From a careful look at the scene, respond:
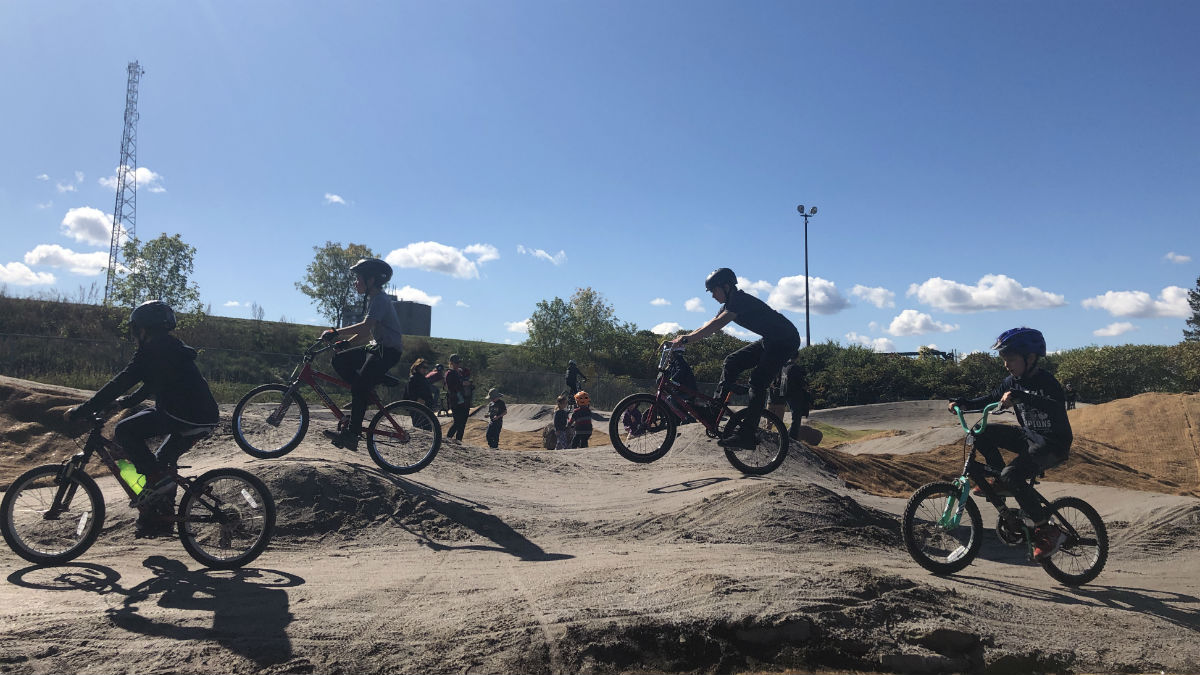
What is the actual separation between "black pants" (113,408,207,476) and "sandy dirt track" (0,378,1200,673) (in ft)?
2.51

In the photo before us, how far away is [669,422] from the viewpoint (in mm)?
8188

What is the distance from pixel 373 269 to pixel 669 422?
378 cm

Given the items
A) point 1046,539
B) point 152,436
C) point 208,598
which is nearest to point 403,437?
point 152,436

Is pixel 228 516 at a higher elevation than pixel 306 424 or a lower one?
lower

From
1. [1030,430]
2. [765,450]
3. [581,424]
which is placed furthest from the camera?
[581,424]

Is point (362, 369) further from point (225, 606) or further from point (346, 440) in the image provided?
Answer: point (225, 606)

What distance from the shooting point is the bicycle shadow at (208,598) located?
355 cm

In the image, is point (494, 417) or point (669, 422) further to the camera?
point (494, 417)

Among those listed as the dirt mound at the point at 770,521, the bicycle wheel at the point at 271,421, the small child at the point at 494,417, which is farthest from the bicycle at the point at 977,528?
the small child at the point at 494,417

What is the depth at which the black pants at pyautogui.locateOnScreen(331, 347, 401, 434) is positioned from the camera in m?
7.29

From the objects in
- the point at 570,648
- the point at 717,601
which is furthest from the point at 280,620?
the point at 717,601

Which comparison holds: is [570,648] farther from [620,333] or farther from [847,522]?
[620,333]

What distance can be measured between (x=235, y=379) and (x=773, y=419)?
2315 cm

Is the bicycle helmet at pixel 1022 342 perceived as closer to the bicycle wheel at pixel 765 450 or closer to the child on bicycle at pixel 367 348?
the bicycle wheel at pixel 765 450
